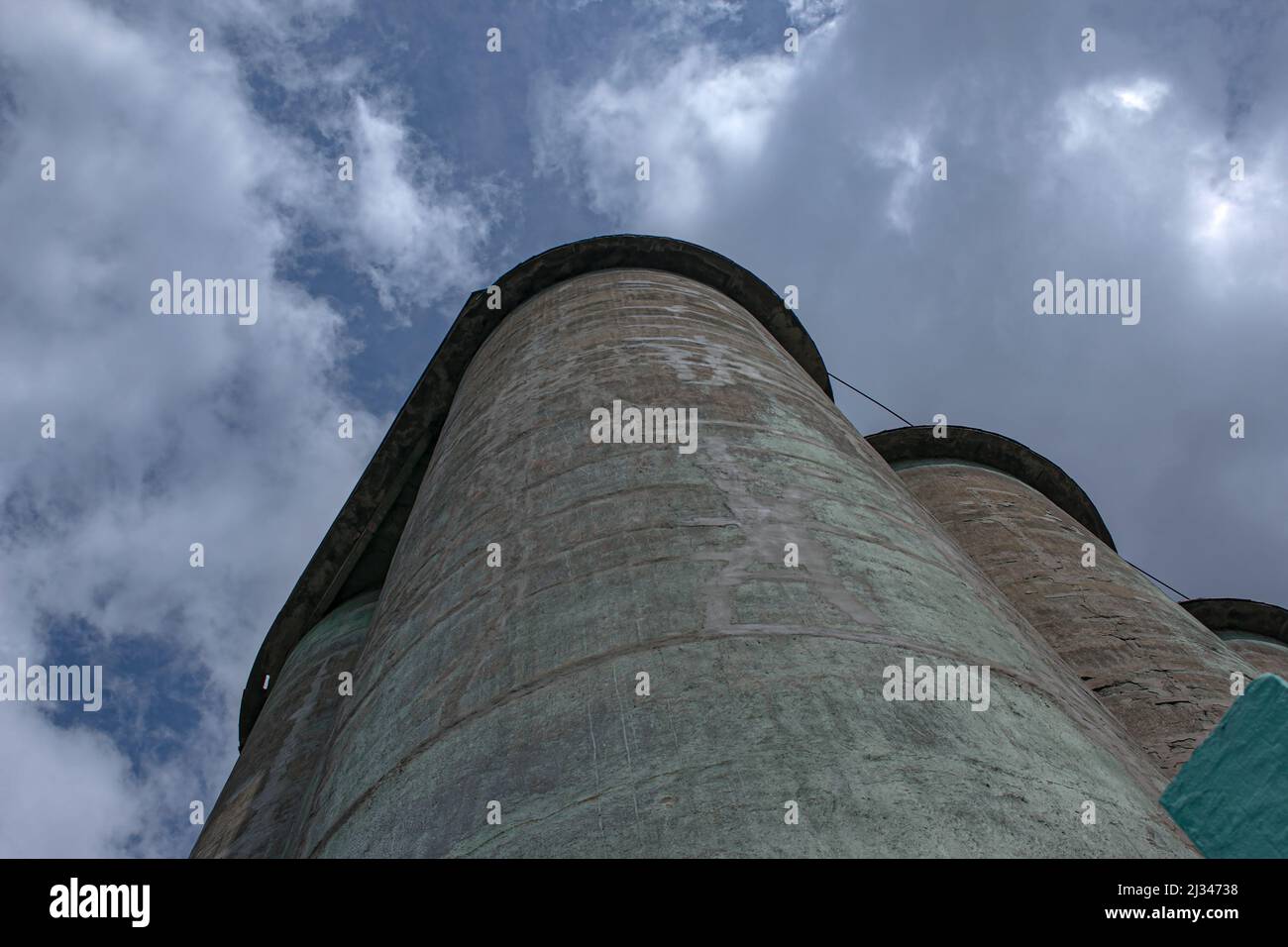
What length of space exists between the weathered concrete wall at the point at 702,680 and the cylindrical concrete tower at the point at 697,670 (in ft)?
0.04

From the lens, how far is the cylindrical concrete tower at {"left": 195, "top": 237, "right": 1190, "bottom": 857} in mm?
2752

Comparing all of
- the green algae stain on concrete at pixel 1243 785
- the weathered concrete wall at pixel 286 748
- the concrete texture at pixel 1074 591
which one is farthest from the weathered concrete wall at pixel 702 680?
the concrete texture at pixel 1074 591

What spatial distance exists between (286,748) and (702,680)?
287 inches

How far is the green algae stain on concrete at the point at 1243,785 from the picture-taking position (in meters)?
3.26

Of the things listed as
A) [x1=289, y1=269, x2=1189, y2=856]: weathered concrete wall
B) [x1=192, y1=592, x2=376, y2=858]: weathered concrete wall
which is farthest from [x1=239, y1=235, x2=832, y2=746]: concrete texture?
[x1=289, y1=269, x2=1189, y2=856]: weathered concrete wall

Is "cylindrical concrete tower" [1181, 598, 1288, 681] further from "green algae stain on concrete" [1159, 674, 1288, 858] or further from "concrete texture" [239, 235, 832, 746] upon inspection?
"green algae stain on concrete" [1159, 674, 1288, 858]

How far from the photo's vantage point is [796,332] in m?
11.9

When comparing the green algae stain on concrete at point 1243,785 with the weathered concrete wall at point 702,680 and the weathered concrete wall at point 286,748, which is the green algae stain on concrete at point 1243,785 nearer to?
the weathered concrete wall at point 702,680

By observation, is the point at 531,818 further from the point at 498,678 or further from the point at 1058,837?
the point at 1058,837

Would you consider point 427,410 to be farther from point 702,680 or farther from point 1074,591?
point 702,680

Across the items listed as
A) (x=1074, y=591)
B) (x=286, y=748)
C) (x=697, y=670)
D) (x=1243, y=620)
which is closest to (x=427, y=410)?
(x=286, y=748)

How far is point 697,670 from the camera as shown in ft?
10.8

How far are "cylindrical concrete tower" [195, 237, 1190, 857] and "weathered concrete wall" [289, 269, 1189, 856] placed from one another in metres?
0.01

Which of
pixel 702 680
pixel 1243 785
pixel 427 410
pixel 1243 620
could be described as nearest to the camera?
A: pixel 702 680
